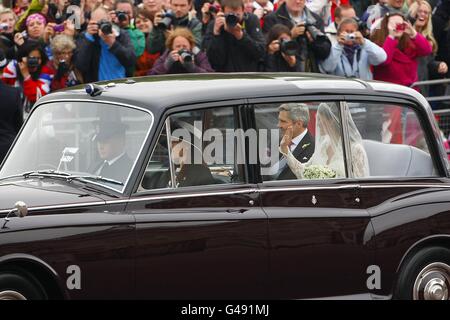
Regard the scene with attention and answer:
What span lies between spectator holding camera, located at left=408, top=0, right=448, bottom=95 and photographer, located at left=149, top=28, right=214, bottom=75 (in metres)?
A: 3.46

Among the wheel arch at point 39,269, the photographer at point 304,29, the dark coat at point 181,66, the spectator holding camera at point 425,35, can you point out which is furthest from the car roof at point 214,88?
the spectator holding camera at point 425,35

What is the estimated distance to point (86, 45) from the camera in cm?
1372

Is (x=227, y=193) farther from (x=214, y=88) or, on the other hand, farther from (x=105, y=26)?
(x=105, y=26)

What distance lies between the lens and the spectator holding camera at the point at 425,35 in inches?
629

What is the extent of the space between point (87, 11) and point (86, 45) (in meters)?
1.61

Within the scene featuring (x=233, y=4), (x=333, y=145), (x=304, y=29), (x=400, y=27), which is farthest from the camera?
(x=400, y=27)

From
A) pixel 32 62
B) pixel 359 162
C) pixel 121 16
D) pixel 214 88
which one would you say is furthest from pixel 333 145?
pixel 121 16

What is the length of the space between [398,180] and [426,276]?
0.69 m

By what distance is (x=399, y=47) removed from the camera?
15.2m

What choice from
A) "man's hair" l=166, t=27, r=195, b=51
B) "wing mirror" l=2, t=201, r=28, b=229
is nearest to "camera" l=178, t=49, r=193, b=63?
"man's hair" l=166, t=27, r=195, b=51

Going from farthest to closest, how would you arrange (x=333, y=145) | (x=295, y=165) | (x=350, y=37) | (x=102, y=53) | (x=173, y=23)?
(x=173, y=23) < (x=350, y=37) < (x=102, y=53) < (x=333, y=145) < (x=295, y=165)

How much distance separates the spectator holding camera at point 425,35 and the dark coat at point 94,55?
4.06m
